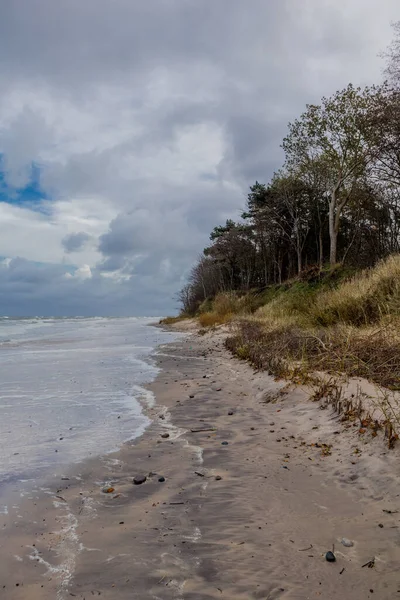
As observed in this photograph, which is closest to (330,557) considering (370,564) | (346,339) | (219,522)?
(370,564)

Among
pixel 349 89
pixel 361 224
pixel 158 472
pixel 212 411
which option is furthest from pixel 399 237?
pixel 158 472

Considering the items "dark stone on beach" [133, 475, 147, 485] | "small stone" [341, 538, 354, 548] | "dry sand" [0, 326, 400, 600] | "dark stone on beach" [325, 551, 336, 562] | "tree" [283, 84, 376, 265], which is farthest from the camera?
"tree" [283, 84, 376, 265]

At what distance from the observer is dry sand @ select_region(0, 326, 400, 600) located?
2133 mm

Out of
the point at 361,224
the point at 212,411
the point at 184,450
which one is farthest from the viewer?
the point at 361,224

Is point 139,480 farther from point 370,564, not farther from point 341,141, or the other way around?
point 341,141

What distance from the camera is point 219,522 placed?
9.18 feet

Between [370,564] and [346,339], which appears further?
[346,339]

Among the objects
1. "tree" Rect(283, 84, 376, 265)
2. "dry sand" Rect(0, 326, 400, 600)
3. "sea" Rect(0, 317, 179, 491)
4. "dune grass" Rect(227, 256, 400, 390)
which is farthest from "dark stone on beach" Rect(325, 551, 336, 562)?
"tree" Rect(283, 84, 376, 265)

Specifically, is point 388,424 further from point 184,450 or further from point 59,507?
point 59,507

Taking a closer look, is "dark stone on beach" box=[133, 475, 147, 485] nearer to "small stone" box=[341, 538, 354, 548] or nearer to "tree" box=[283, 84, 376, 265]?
"small stone" box=[341, 538, 354, 548]

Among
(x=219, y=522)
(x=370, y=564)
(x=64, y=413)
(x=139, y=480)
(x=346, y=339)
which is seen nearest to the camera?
(x=370, y=564)

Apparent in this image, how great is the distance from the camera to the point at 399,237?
33.3 metres

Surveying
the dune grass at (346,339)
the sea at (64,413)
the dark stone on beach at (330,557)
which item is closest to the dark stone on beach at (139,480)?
the sea at (64,413)

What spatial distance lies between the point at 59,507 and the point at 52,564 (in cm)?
80
